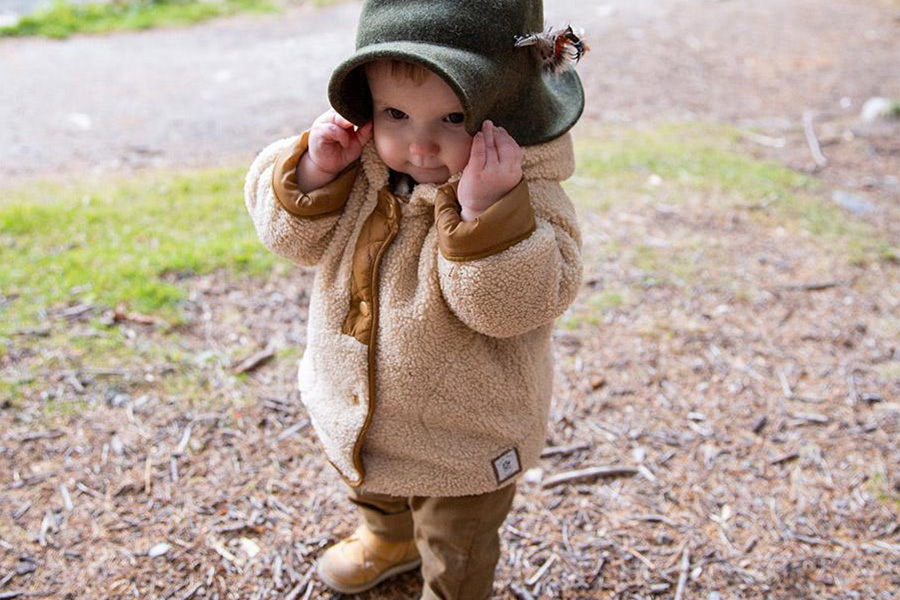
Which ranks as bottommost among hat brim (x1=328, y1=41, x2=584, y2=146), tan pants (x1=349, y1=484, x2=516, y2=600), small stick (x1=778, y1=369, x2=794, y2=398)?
small stick (x1=778, y1=369, x2=794, y2=398)

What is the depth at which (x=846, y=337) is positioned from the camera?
3643mm

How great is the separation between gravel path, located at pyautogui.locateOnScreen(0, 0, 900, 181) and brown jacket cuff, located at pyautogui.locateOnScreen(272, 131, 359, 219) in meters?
3.54

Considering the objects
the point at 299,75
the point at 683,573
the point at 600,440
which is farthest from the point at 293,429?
the point at 299,75

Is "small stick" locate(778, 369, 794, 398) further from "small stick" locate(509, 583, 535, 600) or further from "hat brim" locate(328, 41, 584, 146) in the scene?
"hat brim" locate(328, 41, 584, 146)

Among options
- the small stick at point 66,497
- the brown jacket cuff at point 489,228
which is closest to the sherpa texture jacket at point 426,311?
the brown jacket cuff at point 489,228

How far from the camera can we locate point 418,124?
5.28 feet

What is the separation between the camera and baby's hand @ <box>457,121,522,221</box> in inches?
62.1

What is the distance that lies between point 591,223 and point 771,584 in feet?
7.55

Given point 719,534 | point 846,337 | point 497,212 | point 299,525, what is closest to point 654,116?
point 846,337

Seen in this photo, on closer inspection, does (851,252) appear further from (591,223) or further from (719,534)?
(719,534)

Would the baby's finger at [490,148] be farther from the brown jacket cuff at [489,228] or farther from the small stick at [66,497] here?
the small stick at [66,497]

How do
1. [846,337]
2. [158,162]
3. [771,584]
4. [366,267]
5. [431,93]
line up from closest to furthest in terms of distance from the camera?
1. [431,93]
2. [366,267]
3. [771,584]
4. [846,337]
5. [158,162]

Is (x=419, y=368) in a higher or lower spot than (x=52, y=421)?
higher

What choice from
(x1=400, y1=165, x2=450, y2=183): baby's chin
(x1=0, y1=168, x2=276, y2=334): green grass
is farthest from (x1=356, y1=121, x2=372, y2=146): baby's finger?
(x1=0, y1=168, x2=276, y2=334): green grass
